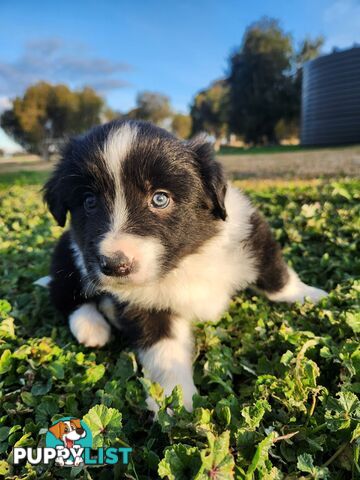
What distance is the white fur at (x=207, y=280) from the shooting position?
105 inches

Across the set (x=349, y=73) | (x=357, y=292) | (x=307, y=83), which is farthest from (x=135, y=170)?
(x=307, y=83)

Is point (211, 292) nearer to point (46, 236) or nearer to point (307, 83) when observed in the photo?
point (46, 236)

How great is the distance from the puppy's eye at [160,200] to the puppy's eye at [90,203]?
1.17ft

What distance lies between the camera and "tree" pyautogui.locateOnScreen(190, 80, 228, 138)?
2213 inches

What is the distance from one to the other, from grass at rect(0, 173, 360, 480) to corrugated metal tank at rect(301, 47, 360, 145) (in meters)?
20.7

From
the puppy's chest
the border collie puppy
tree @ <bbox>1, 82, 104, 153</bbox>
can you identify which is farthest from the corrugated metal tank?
the puppy's chest

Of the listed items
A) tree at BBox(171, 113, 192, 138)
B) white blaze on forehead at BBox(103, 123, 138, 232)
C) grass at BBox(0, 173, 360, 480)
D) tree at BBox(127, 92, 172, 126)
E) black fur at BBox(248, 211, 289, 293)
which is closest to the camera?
grass at BBox(0, 173, 360, 480)

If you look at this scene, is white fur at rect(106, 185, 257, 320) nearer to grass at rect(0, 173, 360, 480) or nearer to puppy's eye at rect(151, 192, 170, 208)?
grass at rect(0, 173, 360, 480)

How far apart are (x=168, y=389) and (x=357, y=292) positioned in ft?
4.67

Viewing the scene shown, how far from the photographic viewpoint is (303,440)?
1.75 m

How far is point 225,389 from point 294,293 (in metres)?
1.13

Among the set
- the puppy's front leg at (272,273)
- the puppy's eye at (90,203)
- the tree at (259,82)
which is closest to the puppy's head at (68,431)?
the puppy's eye at (90,203)

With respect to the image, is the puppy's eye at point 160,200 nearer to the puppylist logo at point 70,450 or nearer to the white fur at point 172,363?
the white fur at point 172,363

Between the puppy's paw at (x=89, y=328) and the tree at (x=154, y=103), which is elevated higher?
the tree at (x=154, y=103)
